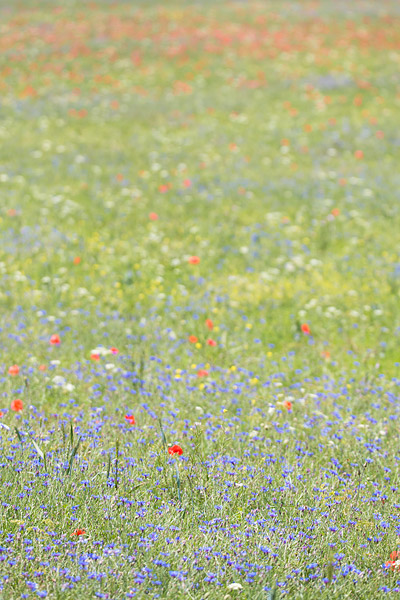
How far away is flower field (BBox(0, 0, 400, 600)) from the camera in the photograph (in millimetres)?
3520

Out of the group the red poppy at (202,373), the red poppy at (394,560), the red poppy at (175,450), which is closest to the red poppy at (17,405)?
the red poppy at (175,450)

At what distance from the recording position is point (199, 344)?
670 cm

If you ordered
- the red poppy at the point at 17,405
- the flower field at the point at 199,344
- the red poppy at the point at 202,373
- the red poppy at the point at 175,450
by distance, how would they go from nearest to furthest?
the flower field at the point at 199,344 → the red poppy at the point at 175,450 → the red poppy at the point at 17,405 → the red poppy at the point at 202,373

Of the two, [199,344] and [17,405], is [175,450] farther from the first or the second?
[199,344]

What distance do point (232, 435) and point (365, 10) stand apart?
29.4 metres

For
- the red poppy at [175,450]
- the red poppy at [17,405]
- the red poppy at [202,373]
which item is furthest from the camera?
the red poppy at [202,373]

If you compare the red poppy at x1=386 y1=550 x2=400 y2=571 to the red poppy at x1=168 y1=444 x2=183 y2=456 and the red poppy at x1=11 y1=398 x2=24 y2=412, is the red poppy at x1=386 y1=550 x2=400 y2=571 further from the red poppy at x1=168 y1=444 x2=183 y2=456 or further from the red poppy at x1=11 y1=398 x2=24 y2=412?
the red poppy at x1=11 y1=398 x2=24 y2=412

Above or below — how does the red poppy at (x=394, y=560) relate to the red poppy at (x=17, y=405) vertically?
below

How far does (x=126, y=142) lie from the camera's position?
566 inches

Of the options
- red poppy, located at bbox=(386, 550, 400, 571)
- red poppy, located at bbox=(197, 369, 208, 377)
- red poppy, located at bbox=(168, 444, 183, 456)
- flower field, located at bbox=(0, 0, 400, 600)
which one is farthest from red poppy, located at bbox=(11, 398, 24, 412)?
red poppy, located at bbox=(386, 550, 400, 571)

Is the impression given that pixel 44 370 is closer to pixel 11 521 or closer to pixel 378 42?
pixel 11 521

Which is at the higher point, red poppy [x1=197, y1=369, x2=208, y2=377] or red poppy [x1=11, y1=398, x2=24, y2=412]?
red poppy [x1=11, y1=398, x2=24, y2=412]

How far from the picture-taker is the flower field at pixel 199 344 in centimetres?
352

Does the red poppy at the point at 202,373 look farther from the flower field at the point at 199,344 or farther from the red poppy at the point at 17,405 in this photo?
the red poppy at the point at 17,405
